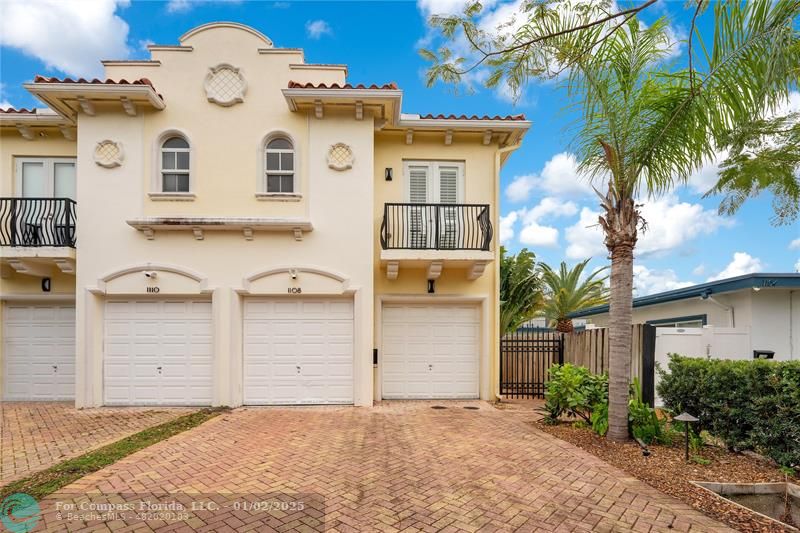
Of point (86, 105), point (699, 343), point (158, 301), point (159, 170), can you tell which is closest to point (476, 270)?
point (699, 343)

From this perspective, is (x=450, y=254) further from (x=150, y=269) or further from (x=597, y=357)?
(x=150, y=269)

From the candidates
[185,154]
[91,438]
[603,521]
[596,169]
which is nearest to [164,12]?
[185,154]

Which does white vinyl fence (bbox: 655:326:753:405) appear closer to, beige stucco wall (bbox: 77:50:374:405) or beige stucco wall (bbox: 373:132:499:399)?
beige stucco wall (bbox: 373:132:499:399)

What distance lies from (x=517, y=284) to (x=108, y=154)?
46.5 ft

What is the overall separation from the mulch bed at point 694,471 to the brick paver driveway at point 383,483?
0.22 metres

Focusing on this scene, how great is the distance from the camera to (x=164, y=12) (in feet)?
30.6

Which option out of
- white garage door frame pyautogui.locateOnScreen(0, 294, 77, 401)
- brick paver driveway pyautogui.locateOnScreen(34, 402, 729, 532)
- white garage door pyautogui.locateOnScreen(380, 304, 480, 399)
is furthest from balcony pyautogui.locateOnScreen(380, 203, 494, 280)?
white garage door frame pyautogui.locateOnScreen(0, 294, 77, 401)

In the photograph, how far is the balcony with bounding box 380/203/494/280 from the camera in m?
9.34

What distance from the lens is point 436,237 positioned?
9.46 m

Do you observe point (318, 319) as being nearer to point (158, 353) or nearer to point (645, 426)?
point (158, 353)

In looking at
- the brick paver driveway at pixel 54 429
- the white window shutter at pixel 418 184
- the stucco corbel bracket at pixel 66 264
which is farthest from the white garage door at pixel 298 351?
the stucco corbel bracket at pixel 66 264

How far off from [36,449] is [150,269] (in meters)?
3.82

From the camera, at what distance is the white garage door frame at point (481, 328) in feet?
32.5

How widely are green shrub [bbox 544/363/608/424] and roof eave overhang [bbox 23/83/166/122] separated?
9866mm
